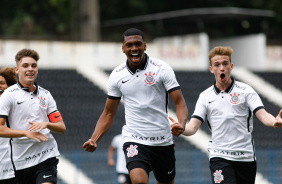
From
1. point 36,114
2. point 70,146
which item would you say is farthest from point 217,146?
point 70,146

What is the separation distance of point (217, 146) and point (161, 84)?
1043mm

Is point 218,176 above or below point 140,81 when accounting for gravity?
below

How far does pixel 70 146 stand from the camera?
Result: 64.9ft

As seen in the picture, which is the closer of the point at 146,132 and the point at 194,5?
the point at 146,132

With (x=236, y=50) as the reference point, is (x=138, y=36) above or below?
below

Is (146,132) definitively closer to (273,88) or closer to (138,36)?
(138,36)

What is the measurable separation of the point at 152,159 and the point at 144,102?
71 cm

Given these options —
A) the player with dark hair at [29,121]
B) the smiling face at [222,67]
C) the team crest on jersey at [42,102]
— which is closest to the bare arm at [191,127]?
the smiling face at [222,67]

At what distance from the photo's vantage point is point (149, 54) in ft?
79.6

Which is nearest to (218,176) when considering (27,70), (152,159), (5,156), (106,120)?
(152,159)

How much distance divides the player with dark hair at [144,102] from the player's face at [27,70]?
96cm

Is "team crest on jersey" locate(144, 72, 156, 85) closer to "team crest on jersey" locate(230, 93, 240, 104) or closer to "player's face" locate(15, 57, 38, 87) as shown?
"team crest on jersey" locate(230, 93, 240, 104)

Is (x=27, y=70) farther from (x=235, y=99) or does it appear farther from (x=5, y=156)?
(x=235, y=99)

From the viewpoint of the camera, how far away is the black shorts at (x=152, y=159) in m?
7.48
